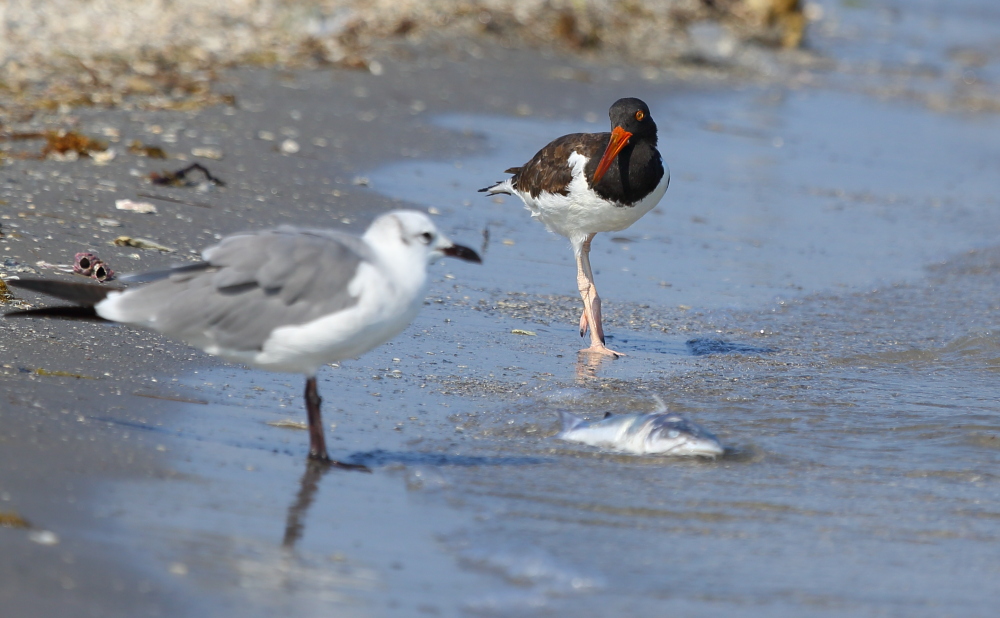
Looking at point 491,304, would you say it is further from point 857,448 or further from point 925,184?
point 925,184

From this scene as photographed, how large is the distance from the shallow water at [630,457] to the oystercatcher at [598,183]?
34 cm

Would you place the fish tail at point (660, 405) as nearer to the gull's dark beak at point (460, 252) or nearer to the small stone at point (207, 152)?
the gull's dark beak at point (460, 252)

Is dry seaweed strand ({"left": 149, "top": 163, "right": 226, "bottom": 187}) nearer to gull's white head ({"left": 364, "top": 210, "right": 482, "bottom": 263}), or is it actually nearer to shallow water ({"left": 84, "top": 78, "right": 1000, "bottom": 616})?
shallow water ({"left": 84, "top": 78, "right": 1000, "bottom": 616})

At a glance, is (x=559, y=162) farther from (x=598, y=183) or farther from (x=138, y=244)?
(x=138, y=244)

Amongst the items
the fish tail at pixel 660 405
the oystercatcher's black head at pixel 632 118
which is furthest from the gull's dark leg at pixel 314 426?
the oystercatcher's black head at pixel 632 118

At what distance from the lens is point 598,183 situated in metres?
6.85

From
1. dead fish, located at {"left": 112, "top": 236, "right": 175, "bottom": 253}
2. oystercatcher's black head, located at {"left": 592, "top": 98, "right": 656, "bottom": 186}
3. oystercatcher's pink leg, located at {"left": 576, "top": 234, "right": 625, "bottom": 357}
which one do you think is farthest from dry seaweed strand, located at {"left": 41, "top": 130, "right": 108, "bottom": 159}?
oystercatcher's black head, located at {"left": 592, "top": 98, "right": 656, "bottom": 186}

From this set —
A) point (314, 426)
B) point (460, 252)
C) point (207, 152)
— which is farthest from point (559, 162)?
point (207, 152)

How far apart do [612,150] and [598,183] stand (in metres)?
0.21

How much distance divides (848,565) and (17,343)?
3.56 m

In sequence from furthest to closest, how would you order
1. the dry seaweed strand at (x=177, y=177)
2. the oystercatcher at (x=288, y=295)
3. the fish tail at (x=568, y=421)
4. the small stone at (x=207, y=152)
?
1. the small stone at (x=207, y=152)
2. the dry seaweed strand at (x=177, y=177)
3. the fish tail at (x=568, y=421)
4. the oystercatcher at (x=288, y=295)

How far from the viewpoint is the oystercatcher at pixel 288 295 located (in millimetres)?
4289

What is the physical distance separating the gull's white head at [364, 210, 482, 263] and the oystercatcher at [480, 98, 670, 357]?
2.39 meters

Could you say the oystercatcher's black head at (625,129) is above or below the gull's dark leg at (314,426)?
above
